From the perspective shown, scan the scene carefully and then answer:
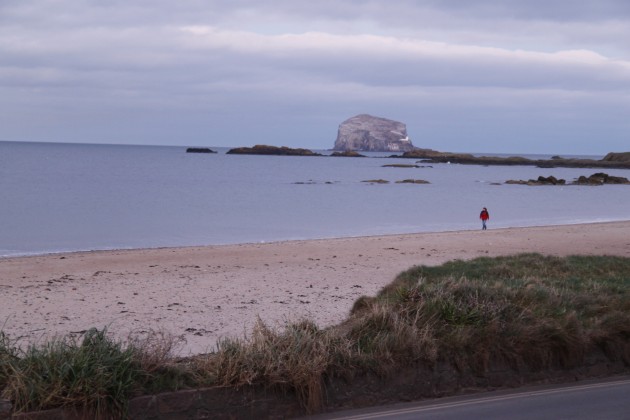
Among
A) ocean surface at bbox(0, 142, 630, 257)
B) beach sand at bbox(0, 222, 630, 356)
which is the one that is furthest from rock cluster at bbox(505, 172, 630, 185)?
→ beach sand at bbox(0, 222, 630, 356)

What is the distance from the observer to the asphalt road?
638cm

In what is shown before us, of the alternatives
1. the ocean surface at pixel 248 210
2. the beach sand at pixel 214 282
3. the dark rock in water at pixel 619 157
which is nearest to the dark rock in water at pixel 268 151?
the dark rock in water at pixel 619 157

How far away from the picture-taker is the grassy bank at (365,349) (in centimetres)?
557

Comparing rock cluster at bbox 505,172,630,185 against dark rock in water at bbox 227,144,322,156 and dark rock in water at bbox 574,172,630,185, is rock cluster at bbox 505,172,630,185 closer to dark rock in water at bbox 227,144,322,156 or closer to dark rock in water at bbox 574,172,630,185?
dark rock in water at bbox 574,172,630,185

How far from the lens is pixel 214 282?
1609cm

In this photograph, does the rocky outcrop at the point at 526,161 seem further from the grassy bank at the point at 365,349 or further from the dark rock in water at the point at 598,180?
the grassy bank at the point at 365,349

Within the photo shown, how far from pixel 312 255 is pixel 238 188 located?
1786 inches

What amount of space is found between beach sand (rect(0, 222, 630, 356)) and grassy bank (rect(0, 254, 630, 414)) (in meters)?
0.95

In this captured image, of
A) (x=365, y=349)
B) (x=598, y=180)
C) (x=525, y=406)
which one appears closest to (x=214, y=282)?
(x=365, y=349)

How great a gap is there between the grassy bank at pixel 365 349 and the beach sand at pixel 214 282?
3.11 feet

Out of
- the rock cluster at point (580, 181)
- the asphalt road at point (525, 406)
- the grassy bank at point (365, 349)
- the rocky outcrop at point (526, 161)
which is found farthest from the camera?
the rocky outcrop at point (526, 161)

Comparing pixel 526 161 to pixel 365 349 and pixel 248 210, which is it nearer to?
pixel 248 210

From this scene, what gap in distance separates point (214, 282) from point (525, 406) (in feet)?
33.4

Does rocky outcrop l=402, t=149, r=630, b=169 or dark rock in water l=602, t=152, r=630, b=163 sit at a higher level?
dark rock in water l=602, t=152, r=630, b=163
